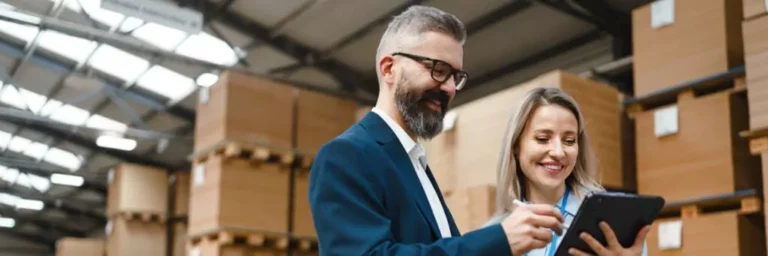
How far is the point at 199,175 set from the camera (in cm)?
772

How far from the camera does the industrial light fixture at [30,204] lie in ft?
80.9

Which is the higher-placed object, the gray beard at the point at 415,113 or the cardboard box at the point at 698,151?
the cardboard box at the point at 698,151

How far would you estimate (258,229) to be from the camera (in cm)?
738

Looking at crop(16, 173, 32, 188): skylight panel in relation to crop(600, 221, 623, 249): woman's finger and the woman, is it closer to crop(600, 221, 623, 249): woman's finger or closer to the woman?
the woman

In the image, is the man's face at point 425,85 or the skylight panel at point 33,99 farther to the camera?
the skylight panel at point 33,99

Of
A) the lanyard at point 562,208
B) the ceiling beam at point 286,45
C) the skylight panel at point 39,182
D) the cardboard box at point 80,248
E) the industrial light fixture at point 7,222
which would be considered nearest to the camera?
the lanyard at point 562,208

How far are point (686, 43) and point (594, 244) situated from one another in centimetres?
380

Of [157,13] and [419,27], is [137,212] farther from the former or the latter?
[419,27]

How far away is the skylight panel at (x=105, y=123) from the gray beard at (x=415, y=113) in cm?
1531

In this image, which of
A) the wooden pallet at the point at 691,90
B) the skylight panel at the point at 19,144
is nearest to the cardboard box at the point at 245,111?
→ the wooden pallet at the point at 691,90

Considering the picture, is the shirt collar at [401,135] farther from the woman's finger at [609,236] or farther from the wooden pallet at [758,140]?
the wooden pallet at [758,140]

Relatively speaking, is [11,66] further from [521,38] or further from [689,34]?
[689,34]

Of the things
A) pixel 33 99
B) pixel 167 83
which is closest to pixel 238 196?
pixel 167 83

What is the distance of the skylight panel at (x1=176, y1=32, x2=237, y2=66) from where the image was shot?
11.4m
